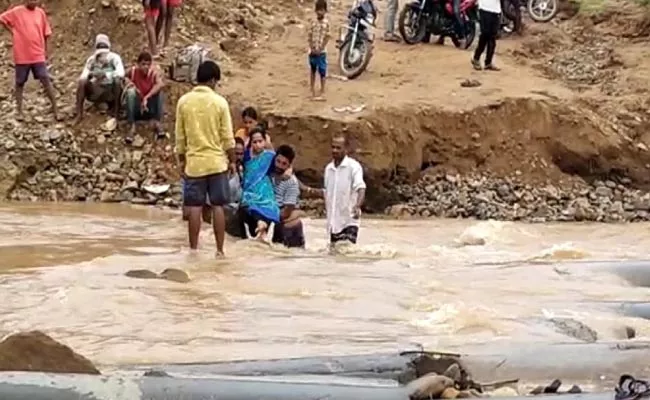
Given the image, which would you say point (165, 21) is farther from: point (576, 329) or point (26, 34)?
point (576, 329)

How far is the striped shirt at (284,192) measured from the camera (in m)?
10.5

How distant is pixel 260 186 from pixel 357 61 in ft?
21.1

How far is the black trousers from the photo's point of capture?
635 inches

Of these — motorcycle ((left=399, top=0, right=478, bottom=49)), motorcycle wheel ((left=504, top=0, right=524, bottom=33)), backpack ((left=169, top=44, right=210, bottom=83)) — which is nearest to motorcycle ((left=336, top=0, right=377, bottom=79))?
motorcycle ((left=399, top=0, right=478, bottom=49))

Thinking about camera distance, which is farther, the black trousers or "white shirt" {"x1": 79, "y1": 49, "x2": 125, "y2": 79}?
the black trousers

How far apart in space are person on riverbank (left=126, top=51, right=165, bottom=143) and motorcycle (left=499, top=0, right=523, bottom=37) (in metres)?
5.70

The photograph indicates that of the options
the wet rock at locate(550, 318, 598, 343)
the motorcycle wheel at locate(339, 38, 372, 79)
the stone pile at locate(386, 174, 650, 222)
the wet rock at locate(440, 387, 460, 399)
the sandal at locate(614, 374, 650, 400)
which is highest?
the sandal at locate(614, 374, 650, 400)

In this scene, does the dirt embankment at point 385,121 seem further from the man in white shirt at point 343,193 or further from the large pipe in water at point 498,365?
the large pipe in water at point 498,365

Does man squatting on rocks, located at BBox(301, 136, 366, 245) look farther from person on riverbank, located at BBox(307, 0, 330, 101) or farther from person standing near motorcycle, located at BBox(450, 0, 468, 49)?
person standing near motorcycle, located at BBox(450, 0, 468, 49)

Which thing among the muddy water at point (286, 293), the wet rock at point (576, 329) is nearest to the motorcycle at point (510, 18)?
the muddy water at point (286, 293)

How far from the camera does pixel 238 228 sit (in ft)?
35.2

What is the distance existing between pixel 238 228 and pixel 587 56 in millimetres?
9022

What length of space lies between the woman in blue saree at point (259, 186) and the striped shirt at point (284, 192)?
3.1 inches

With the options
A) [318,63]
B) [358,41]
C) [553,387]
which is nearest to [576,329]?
[553,387]
